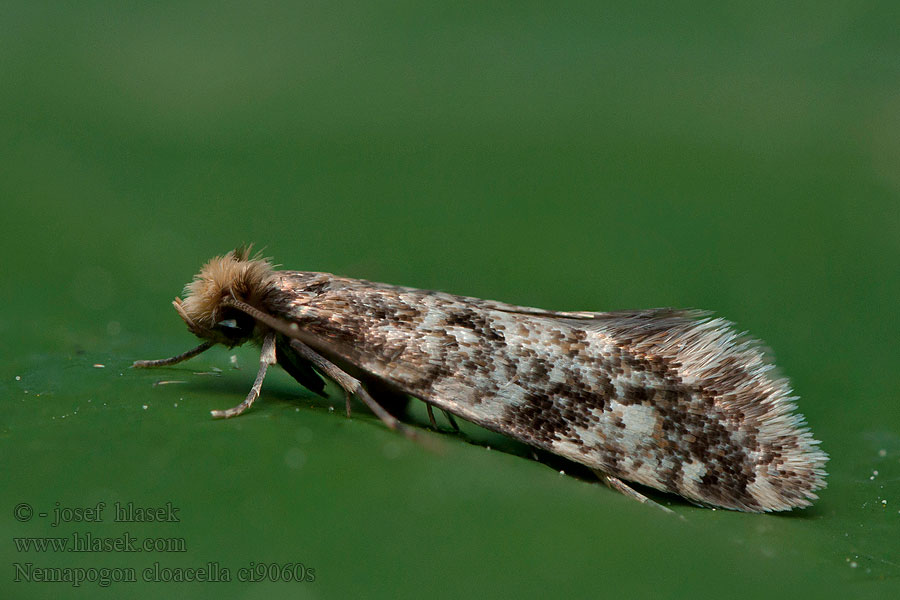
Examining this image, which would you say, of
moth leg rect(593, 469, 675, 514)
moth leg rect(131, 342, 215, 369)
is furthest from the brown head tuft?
moth leg rect(593, 469, 675, 514)

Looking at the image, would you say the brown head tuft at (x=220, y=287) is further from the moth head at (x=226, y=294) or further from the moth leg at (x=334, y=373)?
the moth leg at (x=334, y=373)

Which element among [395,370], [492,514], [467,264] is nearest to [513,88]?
[467,264]

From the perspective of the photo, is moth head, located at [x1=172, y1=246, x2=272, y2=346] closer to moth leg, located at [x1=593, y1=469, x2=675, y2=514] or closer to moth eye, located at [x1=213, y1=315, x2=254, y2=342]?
moth eye, located at [x1=213, y1=315, x2=254, y2=342]

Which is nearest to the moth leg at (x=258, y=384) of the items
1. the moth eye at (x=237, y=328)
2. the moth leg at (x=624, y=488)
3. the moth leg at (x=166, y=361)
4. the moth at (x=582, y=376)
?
the moth at (x=582, y=376)

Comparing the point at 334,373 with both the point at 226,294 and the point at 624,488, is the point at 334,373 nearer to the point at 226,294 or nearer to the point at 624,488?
the point at 226,294

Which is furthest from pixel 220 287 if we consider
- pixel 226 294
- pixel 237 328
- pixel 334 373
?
pixel 334 373

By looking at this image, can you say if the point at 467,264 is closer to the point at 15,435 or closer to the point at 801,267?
the point at 801,267
